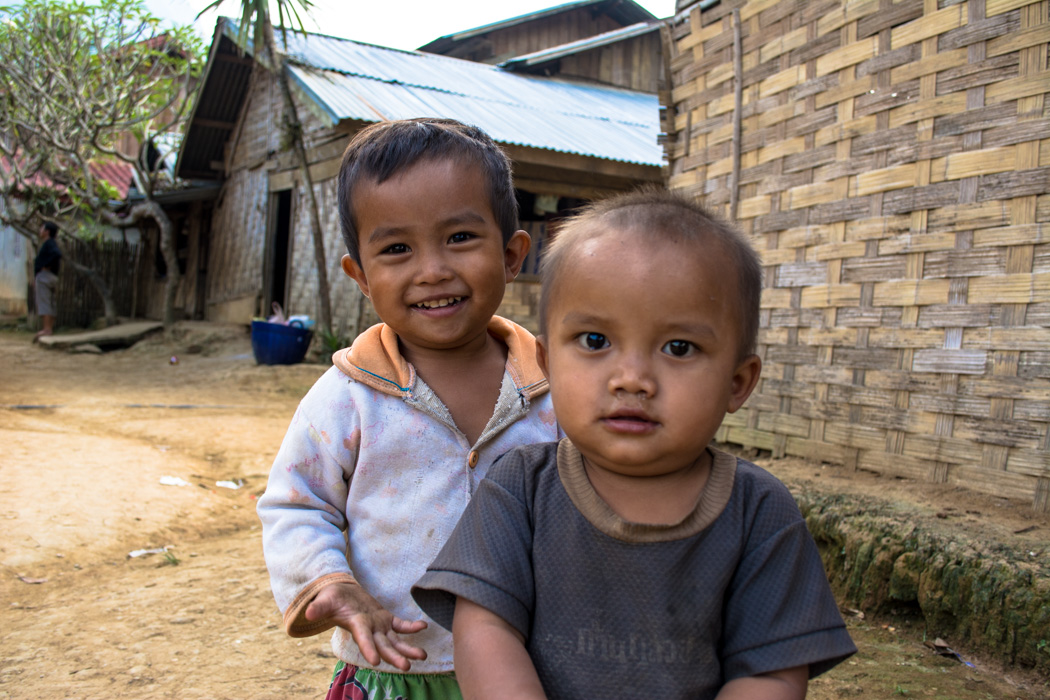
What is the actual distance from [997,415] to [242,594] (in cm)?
308

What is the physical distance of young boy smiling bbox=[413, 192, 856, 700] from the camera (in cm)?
107

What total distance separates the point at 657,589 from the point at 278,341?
8991mm

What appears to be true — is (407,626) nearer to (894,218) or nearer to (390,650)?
(390,650)

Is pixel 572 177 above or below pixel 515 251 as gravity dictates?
above

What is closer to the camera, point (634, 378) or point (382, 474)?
point (634, 378)

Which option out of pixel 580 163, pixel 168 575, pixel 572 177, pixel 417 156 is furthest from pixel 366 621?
pixel 572 177

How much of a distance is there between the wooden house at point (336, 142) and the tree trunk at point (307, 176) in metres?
0.17

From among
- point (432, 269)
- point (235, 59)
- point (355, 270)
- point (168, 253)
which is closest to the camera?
point (432, 269)

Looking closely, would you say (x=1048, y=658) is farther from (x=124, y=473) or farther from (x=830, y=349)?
(x=124, y=473)

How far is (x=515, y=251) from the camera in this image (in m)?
1.67

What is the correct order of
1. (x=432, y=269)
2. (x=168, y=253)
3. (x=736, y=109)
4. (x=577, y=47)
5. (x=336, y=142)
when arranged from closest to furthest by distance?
1. (x=432, y=269)
2. (x=736, y=109)
3. (x=336, y=142)
4. (x=168, y=253)
5. (x=577, y=47)

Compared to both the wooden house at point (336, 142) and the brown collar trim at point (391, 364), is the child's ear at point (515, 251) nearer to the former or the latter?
the brown collar trim at point (391, 364)

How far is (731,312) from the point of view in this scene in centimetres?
113

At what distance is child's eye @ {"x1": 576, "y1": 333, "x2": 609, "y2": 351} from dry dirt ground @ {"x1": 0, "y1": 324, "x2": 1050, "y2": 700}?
1.85m
